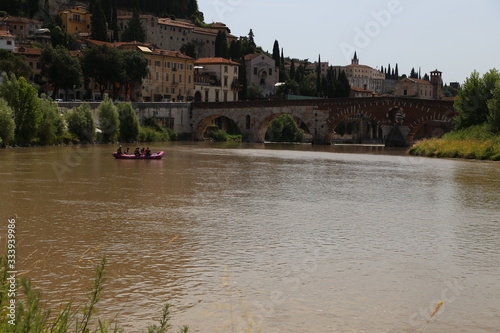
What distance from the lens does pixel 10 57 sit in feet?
276

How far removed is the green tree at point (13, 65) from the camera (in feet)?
262

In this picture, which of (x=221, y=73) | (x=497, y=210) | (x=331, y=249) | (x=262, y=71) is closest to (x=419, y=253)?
(x=331, y=249)

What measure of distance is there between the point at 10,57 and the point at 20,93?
3328 centimetres

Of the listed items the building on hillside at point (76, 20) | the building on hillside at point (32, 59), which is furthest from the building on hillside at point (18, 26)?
the building on hillside at point (32, 59)

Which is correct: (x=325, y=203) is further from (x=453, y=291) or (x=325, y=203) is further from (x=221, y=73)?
(x=221, y=73)

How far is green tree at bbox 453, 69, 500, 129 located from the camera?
187 ft

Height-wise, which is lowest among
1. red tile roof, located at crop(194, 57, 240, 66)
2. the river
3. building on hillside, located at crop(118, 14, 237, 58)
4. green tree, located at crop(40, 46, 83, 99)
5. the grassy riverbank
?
the river

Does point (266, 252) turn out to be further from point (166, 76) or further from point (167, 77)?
point (167, 77)

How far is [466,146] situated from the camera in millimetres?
51188

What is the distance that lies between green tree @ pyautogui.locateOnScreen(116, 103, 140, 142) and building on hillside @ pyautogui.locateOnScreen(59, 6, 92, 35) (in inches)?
2418

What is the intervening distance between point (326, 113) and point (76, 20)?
67487 mm

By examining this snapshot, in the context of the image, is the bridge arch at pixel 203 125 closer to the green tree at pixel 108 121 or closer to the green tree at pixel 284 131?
the green tree at pixel 284 131

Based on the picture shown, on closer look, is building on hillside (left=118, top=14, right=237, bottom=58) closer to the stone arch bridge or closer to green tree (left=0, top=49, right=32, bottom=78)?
the stone arch bridge

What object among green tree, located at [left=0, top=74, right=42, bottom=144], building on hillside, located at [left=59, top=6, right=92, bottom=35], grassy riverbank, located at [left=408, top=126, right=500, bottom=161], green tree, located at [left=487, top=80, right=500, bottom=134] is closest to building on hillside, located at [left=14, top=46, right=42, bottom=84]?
building on hillside, located at [left=59, top=6, right=92, bottom=35]
